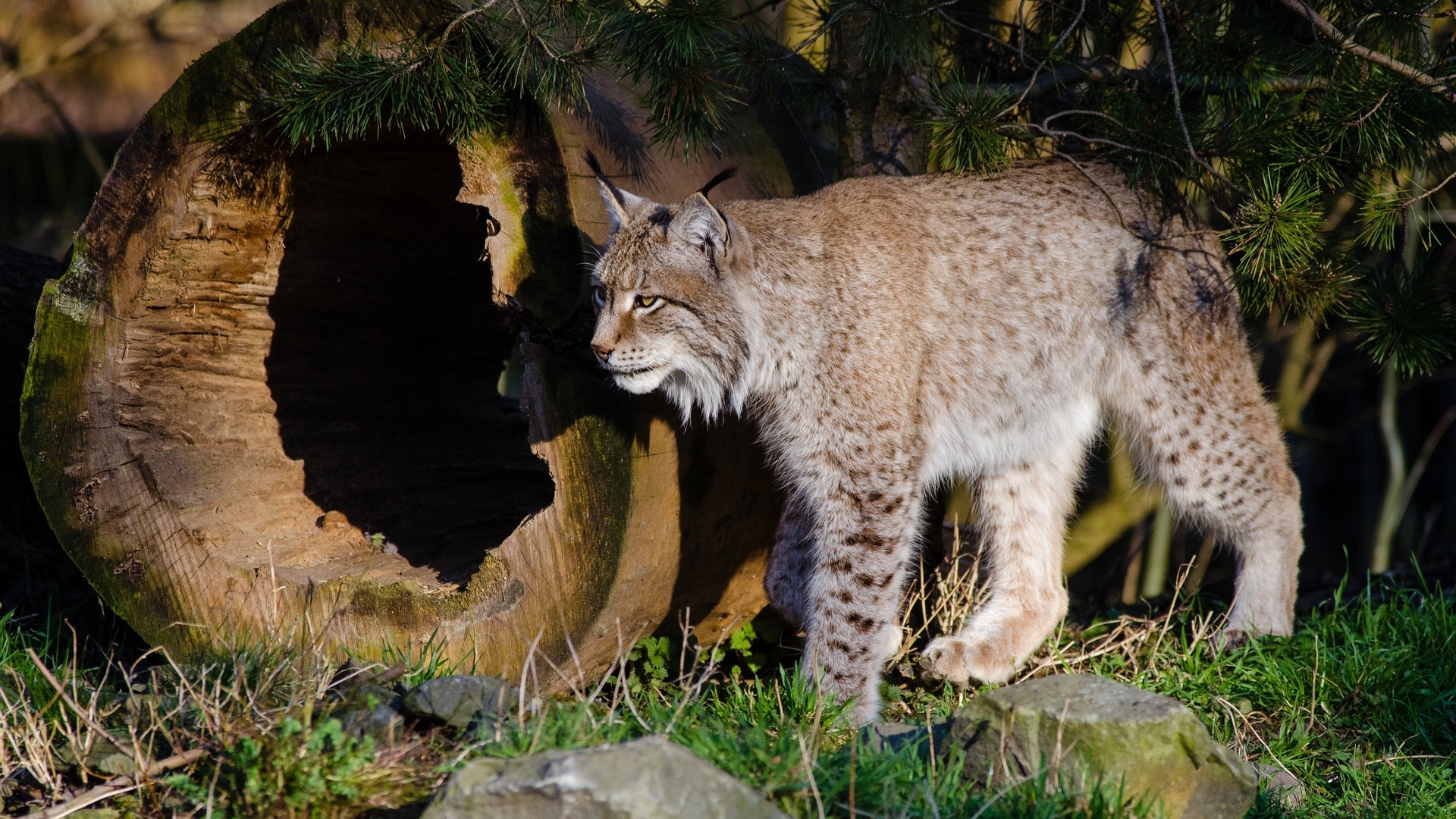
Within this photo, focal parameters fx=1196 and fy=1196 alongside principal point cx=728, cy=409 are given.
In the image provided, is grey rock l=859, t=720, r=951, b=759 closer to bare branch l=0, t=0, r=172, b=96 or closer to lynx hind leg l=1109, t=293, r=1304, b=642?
lynx hind leg l=1109, t=293, r=1304, b=642

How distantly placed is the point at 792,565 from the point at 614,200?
1338 millimetres

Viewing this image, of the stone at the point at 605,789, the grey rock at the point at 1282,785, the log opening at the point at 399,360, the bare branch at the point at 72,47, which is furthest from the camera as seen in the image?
the bare branch at the point at 72,47

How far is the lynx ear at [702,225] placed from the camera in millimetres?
3189

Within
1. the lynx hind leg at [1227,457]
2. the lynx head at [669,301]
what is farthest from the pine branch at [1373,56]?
the lynx head at [669,301]

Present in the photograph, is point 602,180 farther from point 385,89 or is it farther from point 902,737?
point 902,737

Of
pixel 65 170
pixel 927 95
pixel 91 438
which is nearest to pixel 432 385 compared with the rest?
pixel 91 438

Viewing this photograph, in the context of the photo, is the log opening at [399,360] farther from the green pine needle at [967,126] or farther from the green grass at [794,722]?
the green pine needle at [967,126]

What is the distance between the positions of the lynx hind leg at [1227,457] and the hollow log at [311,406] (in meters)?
1.36

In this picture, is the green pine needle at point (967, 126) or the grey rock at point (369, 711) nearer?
the grey rock at point (369, 711)

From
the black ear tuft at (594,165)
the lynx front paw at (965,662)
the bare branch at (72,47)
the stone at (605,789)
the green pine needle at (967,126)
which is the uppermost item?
the bare branch at (72,47)

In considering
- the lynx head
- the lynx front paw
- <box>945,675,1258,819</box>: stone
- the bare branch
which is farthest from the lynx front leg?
the bare branch

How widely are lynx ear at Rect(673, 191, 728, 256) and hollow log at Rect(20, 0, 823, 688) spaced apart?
0.23m

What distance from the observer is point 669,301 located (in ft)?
11.2

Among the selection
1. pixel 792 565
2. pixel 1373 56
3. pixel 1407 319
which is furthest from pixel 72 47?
pixel 1407 319
